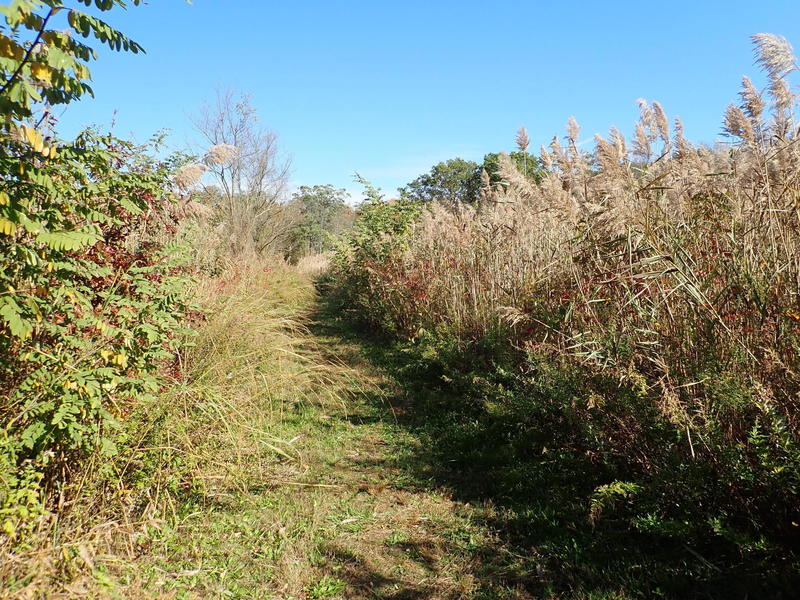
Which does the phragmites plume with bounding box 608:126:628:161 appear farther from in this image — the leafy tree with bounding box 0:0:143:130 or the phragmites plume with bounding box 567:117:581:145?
the leafy tree with bounding box 0:0:143:130

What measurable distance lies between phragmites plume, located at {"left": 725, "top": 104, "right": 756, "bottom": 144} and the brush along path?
131 inches

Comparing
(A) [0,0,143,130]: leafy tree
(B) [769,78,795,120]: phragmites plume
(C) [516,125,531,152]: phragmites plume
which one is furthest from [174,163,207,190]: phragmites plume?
(B) [769,78,795,120]: phragmites plume

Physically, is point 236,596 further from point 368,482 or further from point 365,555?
point 368,482

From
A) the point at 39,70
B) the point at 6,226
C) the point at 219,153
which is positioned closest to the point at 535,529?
the point at 6,226

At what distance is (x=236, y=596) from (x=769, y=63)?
4631 mm

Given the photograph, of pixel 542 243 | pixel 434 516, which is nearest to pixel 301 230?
pixel 542 243

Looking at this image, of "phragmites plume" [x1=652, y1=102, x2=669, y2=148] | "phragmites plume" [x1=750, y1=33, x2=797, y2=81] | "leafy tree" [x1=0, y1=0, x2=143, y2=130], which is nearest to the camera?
"leafy tree" [x1=0, y1=0, x2=143, y2=130]

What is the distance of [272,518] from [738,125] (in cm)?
433

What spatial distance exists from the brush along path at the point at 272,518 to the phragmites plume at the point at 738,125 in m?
3.33

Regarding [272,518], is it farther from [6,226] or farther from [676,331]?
[676,331]

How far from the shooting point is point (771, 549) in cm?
238

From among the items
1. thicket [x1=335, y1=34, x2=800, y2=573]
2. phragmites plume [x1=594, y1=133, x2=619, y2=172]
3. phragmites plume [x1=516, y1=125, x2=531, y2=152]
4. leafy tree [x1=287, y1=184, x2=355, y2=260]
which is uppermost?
leafy tree [x1=287, y1=184, x2=355, y2=260]

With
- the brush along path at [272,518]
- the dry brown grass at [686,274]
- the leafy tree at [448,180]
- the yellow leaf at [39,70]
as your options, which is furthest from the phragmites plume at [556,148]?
the leafy tree at [448,180]

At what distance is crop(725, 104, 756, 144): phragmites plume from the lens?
3.73 metres
